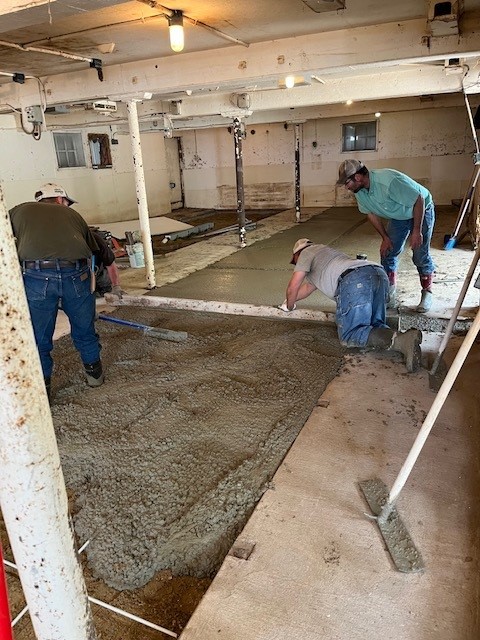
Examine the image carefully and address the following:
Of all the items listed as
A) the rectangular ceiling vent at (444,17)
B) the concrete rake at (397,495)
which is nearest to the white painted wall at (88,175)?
the rectangular ceiling vent at (444,17)

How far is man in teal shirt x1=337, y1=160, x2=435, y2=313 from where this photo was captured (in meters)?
3.95

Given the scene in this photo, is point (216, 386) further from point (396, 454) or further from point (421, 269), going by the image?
point (421, 269)

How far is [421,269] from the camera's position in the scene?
418cm

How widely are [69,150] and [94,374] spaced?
7962 mm

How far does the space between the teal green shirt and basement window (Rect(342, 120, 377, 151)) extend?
29.2ft

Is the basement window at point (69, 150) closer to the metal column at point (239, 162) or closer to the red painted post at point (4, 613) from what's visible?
the metal column at point (239, 162)

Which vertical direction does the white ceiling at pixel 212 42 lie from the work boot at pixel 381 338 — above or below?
above

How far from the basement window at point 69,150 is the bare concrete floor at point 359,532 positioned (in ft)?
27.5

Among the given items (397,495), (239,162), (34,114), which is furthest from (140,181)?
(397,495)

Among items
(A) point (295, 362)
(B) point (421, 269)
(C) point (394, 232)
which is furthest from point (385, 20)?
(A) point (295, 362)

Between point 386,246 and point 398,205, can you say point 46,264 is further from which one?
point 386,246

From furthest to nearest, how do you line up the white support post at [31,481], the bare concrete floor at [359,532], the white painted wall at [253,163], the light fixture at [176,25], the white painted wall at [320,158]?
the white painted wall at [320,158] < the white painted wall at [253,163] < the light fixture at [176,25] < the bare concrete floor at [359,532] < the white support post at [31,481]

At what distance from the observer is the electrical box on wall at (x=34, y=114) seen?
5559 millimetres

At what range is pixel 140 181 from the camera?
16.7ft
